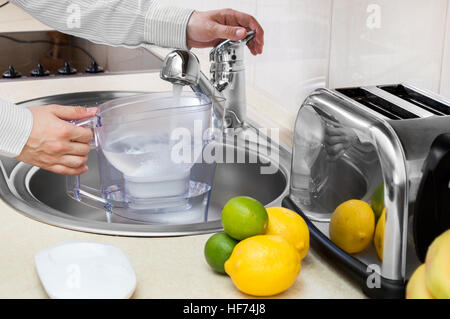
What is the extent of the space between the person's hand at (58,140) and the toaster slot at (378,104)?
0.44 metres

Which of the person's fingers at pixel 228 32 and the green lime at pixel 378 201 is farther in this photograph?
the person's fingers at pixel 228 32

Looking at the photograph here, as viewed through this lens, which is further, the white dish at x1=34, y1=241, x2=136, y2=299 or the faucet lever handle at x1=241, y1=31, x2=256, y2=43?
the faucet lever handle at x1=241, y1=31, x2=256, y2=43

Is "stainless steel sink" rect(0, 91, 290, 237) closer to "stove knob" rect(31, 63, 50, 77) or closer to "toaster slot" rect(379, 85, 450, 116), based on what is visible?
"toaster slot" rect(379, 85, 450, 116)

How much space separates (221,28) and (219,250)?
0.61 metres

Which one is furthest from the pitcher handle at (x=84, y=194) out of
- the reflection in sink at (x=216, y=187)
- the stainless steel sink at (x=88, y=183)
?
the reflection in sink at (x=216, y=187)

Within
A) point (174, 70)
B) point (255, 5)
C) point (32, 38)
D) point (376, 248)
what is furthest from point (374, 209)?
point (32, 38)

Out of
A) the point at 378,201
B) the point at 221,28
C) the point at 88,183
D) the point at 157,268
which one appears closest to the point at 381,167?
the point at 378,201

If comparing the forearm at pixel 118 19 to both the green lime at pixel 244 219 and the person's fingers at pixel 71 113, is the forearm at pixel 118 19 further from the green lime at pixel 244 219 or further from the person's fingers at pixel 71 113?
the green lime at pixel 244 219

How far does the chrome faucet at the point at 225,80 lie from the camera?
1.09 m

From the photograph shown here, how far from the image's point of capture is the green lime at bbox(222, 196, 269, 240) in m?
0.75

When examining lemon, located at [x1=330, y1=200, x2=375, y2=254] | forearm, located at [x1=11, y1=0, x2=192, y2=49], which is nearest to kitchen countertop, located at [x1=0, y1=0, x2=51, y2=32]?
forearm, located at [x1=11, y1=0, x2=192, y2=49]

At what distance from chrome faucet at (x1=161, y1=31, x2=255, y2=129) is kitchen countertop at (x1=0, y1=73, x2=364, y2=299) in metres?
0.33

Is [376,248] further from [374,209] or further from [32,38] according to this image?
[32,38]

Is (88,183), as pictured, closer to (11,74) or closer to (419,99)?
(11,74)
